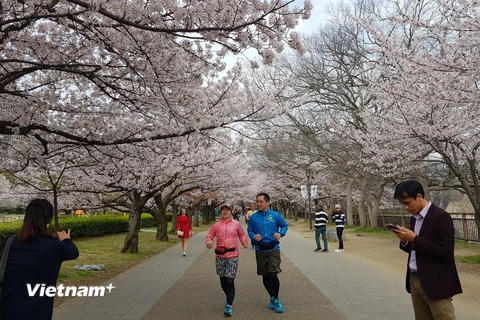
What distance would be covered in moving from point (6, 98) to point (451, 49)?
8.80m

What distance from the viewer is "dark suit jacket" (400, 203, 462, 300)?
3.05 metres

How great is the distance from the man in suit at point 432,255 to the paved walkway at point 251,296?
261cm

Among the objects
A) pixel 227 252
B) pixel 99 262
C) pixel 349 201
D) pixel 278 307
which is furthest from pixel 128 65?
pixel 349 201

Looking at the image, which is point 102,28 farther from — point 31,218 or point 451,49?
point 451,49

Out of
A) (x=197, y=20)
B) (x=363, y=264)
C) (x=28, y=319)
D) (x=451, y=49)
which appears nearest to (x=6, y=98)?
(x=197, y=20)

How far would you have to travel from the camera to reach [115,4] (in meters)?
4.48

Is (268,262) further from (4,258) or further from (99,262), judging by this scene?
(99,262)

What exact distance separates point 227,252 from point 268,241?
64 centimetres

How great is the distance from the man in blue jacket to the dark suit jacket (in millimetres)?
2907

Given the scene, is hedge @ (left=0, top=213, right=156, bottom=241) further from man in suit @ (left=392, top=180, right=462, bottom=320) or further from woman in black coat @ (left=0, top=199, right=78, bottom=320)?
man in suit @ (left=392, top=180, right=462, bottom=320)

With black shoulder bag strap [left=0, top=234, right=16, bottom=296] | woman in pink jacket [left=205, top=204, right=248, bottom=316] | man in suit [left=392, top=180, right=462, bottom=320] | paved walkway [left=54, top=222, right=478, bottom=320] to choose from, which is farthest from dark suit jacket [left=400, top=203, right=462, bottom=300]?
woman in pink jacket [left=205, top=204, right=248, bottom=316]

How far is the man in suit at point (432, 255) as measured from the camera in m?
3.06

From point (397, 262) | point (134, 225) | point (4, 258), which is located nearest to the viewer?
point (4, 258)

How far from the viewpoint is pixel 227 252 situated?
19.5 ft
